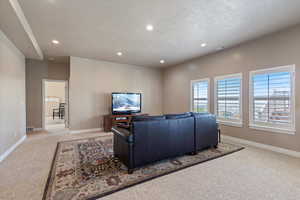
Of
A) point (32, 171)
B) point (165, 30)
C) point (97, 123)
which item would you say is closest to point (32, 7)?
point (165, 30)

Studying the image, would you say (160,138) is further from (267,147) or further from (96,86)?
(96,86)

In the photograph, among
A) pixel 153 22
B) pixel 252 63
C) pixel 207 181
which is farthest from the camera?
pixel 252 63

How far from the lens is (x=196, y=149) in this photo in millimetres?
3018

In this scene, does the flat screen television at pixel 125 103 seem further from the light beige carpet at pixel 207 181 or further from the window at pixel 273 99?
the window at pixel 273 99

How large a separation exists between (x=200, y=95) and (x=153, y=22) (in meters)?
3.31

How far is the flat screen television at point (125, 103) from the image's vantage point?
17.7ft

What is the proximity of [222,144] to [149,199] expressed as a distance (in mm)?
2815

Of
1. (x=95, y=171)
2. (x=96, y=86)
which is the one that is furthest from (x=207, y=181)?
(x=96, y=86)

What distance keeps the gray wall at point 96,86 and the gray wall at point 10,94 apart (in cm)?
134

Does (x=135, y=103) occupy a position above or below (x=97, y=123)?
above

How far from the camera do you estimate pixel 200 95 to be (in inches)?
205

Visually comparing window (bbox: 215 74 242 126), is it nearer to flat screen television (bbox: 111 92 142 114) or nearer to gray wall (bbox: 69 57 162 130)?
flat screen television (bbox: 111 92 142 114)

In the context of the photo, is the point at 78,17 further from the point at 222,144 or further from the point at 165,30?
the point at 222,144

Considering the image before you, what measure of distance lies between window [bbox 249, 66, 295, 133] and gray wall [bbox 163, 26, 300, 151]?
108mm
